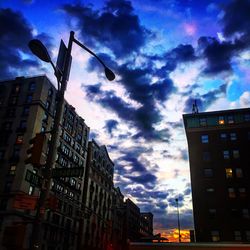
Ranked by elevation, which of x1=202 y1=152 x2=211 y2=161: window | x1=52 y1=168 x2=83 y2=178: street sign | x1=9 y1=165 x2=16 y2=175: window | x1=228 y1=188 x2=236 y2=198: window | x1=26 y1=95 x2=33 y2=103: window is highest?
x1=26 y1=95 x2=33 y2=103: window

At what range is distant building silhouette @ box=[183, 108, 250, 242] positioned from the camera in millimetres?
50375

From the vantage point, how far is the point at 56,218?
61375mm

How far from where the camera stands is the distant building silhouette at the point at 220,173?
5038 centimetres

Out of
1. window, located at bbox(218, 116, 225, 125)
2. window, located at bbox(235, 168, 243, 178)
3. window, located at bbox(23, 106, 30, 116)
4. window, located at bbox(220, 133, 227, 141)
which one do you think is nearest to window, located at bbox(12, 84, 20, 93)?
window, located at bbox(23, 106, 30, 116)

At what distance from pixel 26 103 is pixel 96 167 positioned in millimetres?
31353

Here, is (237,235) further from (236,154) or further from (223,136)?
(223,136)

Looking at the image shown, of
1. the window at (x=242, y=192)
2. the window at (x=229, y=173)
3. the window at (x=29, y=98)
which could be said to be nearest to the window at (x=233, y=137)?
the window at (x=229, y=173)

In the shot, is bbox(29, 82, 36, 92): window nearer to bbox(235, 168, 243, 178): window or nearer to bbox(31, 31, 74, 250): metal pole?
bbox(235, 168, 243, 178): window

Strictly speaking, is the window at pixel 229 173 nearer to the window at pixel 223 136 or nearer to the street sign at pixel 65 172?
the window at pixel 223 136

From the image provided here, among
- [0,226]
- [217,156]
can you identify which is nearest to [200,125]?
[217,156]

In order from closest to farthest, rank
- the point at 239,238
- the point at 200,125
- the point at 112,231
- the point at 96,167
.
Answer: the point at 239,238 < the point at 200,125 < the point at 96,167 < the point at 112,231

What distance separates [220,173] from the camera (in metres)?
54.8

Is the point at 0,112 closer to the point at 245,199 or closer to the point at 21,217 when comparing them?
the point at 21,217

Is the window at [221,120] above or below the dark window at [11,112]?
below
